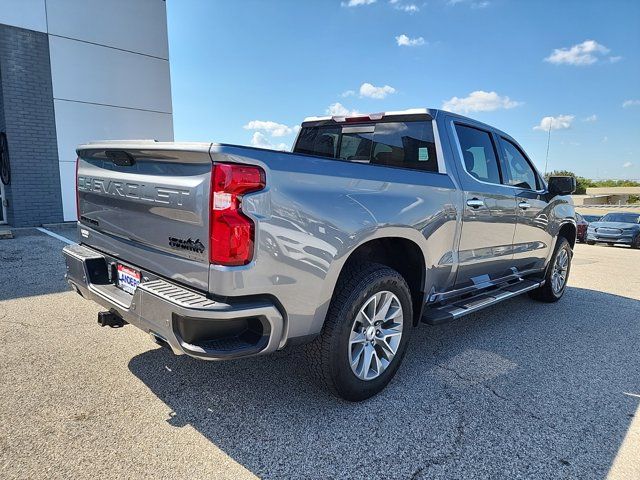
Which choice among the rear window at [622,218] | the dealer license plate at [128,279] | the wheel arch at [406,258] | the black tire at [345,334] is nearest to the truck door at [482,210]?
the wheel arch at [406,258]

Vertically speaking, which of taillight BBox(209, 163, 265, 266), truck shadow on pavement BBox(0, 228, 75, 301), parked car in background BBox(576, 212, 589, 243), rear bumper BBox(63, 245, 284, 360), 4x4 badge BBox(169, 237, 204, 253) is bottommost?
parked car in background BBox(576, 212, 589, 243)

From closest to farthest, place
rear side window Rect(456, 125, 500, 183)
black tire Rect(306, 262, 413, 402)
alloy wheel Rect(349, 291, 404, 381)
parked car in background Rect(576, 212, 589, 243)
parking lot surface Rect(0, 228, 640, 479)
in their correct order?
parking lot surface Rect(0, 228, 640, 479) < black tire Rect(306, 262, 413, 402) < alloy wheel Rect(349, 291, 404, 381) < rear side window Rect(456, 125, 500, 183) < parked car in background Rect(576, 212, 589, 243)

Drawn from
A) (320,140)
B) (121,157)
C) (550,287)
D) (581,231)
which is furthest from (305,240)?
(581,231)

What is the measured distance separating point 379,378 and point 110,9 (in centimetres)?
1143

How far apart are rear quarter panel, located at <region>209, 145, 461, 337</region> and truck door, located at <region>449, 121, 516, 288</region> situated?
81 centimetres

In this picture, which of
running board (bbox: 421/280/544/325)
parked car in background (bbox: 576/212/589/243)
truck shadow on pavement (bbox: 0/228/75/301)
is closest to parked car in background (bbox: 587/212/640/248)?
parked car in background (bbox: 576/212/589/243)

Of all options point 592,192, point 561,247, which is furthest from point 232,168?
point 592,192

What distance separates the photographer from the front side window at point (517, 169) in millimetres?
4438

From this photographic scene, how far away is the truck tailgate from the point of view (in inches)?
86.7

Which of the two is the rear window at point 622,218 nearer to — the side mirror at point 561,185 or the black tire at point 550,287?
the black tire at point 550,287

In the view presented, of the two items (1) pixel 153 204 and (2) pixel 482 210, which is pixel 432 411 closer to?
(2) pixel 482 210

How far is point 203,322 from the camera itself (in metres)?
2.14

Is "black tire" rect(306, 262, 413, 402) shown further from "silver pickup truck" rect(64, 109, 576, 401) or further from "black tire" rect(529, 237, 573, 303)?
"black tire" rect(529, 237, 573, 303)

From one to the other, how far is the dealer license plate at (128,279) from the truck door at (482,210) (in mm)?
2484
